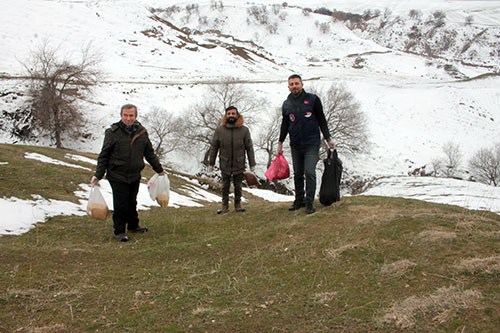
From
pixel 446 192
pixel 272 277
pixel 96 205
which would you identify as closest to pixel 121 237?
pixel 96 205

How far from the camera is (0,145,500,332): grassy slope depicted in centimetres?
295

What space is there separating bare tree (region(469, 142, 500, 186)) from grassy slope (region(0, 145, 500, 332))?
34.5 meters

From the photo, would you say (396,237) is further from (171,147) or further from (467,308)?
(171,147)

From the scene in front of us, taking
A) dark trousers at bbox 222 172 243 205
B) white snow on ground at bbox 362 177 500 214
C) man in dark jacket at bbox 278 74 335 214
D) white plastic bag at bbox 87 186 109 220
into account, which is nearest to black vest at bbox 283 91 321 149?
man in dark jacket at bbox 278 74 335 214

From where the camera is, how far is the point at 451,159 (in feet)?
113

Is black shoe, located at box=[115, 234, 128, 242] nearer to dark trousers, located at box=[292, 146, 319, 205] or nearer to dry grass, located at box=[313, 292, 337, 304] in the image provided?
dark trousers, located at box=[292, 146, 319, 205]

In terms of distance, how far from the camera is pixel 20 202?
25.5 ft

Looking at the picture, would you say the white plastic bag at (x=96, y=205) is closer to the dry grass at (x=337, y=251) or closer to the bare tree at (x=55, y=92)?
the dry grass at (x=337, y=251)

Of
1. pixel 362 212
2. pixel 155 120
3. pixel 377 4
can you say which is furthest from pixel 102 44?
pixel 377 4

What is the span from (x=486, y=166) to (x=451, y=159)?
127 inches

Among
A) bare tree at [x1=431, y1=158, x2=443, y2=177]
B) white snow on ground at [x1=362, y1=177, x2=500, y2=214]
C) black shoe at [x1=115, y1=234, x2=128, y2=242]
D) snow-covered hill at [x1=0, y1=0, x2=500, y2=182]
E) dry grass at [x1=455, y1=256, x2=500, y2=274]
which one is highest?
snow-covered hill at [x1=0, y1=0, x2=500, y2=182]

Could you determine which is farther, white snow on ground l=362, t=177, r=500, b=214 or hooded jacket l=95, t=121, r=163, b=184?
white snow on ground l=362, t=177, r=500, b=214

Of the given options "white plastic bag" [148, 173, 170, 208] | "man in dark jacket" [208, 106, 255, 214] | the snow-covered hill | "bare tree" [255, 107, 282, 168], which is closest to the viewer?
"white plastic bag" [148, 173, 170, 208]

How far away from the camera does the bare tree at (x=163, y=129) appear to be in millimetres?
32594
